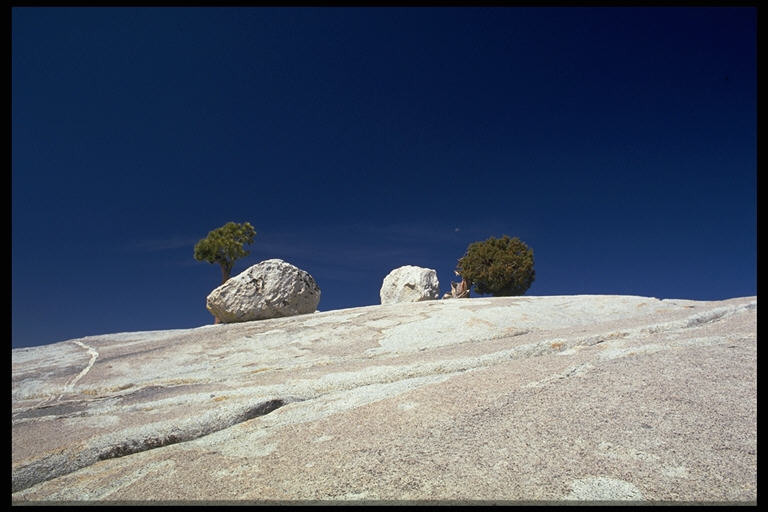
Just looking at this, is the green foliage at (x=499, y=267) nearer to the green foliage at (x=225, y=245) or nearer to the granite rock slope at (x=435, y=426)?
the green foliage at (x=225, y=245)

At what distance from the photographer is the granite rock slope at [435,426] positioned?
325cm

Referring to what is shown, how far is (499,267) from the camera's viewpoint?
33844mm

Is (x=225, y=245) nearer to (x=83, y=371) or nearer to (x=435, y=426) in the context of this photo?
(x=83, y=371)

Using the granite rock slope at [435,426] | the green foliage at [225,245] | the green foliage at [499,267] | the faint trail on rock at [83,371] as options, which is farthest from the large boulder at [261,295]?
→ the green foliage at [499,267]

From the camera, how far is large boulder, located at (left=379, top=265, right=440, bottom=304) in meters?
28.7

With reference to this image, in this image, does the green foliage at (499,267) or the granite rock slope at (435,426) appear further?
the green foliage at (499,267)

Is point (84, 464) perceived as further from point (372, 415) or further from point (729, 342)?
point (729, 342)

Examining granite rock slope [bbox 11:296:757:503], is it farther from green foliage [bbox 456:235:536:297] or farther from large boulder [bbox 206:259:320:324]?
green foliage [bbox 456:235:536:297]

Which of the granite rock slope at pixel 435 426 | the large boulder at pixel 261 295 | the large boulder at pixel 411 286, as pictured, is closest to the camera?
the granite rock slope at pixel 435 426

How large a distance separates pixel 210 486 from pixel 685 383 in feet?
17.6

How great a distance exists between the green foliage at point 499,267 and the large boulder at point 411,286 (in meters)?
6.62

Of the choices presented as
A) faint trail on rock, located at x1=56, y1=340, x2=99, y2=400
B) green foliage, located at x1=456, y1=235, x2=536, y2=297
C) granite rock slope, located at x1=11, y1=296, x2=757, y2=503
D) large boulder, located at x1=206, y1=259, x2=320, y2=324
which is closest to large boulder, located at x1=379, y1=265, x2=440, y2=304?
green foliage, located at x1=456, y1=235, x2=536, y2=297

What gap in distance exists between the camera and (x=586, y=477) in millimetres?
3172

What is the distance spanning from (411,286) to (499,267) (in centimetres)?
935
